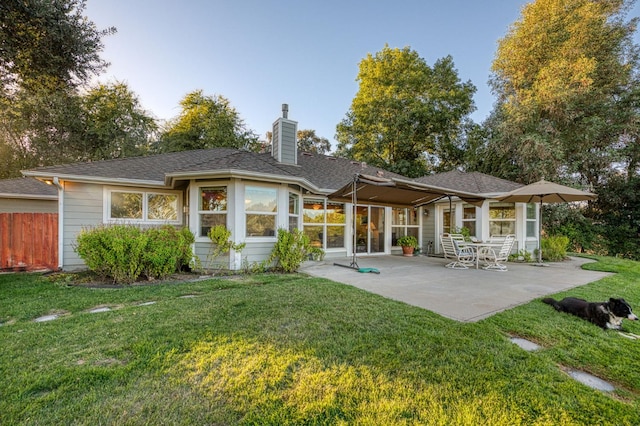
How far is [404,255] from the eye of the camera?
447 inches

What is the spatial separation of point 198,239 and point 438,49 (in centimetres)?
1899

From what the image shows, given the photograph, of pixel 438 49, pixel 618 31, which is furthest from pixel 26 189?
pixel 618 31

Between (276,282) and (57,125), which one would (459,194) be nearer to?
(276,282)

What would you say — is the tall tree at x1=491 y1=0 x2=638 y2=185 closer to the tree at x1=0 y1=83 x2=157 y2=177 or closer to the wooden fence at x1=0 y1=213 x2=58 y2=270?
the wooden fence at x1=0 y1=213 x2=58 y2=270

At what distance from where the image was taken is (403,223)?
473 inches

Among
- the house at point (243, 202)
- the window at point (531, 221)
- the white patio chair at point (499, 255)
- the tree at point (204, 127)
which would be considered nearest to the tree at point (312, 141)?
the tree at point (204, 127)

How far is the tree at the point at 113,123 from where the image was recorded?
58.5ft

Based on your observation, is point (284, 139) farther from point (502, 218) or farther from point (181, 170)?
point (502, 218)

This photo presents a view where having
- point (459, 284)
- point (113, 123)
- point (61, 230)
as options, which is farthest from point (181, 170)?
point (113, 123)

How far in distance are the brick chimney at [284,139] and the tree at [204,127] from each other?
1220 cm

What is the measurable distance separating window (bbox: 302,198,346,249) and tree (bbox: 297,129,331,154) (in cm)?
2229

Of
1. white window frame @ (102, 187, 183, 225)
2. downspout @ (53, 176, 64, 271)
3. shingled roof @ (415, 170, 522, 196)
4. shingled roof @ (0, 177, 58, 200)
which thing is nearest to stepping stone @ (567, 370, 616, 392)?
shingled roof @ (415, 170, 522, 196)

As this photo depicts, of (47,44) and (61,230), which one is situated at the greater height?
(47,44)

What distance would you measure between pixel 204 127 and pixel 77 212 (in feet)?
50.4
